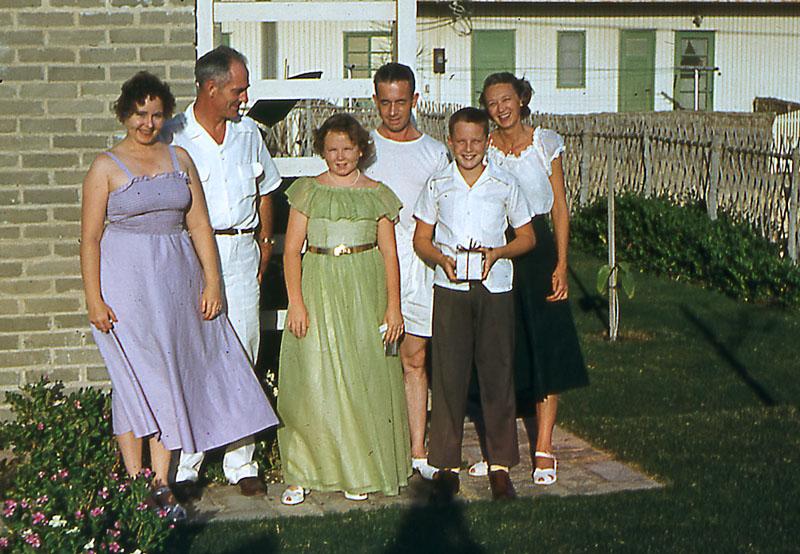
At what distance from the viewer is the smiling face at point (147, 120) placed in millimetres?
5395

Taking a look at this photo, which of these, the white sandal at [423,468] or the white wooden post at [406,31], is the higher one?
the white wooden post at [406,31]

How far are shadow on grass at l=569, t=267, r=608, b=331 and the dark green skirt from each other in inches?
168

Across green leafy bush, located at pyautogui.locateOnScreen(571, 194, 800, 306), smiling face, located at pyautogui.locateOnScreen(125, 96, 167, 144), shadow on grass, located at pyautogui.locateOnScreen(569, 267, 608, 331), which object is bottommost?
shadow on grass, located at pyautogui.locateOnScreen(569, 267, 608, 331)

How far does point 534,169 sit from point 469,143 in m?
0.45

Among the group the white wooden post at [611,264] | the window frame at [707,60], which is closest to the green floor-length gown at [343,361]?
the white wooden post at [611,264]

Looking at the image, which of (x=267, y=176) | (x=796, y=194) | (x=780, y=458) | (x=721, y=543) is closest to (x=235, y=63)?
(x=267, y=176)

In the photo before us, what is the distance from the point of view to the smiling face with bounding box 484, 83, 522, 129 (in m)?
5.85

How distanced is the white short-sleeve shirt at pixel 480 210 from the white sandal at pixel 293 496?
3.61 ft

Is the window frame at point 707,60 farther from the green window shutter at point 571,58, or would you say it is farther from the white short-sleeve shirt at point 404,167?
the white short-sleeve shirt at point 404,167

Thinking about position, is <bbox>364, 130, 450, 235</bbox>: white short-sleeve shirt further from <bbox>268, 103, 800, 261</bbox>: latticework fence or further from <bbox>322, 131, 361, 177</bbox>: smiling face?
<bbox>268, 103, 800, 261</bbox>: latticework fence

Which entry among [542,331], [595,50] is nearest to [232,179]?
[542,331]

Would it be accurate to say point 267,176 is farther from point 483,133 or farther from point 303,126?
point 303,126

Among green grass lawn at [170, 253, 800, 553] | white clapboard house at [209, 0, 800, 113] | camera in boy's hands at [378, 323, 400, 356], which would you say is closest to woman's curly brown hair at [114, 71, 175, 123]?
camera in boy's hands at [378, 323, 400, 356]

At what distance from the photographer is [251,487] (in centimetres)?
607
